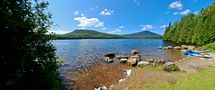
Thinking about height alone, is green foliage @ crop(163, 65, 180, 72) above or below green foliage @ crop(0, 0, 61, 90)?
below

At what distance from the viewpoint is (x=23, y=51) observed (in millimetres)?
7215

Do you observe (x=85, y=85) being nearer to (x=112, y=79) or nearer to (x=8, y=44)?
(x=112, y=79)

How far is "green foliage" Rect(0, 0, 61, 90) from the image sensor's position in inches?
270

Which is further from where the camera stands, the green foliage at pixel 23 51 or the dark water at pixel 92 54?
the dark water at pixel 92 54

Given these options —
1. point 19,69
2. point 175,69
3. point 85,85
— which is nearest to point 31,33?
point 19,69

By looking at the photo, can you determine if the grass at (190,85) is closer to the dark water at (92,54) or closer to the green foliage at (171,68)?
the green foliage at (171,68)

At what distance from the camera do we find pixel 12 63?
22.7ft

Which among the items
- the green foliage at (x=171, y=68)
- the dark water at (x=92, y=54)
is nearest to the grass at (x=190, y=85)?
the green foliage at (x=171, y=68)

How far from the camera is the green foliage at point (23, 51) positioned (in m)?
6.85

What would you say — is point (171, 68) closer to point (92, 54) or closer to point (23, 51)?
point (23, 51)

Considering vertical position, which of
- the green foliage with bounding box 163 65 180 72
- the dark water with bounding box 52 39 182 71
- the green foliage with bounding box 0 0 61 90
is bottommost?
the dark water with bounding box 52 39 182 71

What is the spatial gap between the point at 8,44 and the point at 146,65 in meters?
30.1

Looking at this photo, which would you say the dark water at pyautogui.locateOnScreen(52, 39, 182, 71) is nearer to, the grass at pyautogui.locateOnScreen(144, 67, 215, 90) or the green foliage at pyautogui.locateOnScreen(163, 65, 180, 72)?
the grass at pyautogui.locateOnScreen(144, 67, 215, 90)

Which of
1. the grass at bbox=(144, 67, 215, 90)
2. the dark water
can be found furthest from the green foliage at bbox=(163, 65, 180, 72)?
the dark water
